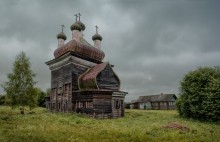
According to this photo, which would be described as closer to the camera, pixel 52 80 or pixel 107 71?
pixel 107 71

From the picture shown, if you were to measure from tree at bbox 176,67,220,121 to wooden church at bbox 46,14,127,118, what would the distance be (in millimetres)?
8345

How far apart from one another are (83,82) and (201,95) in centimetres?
1575

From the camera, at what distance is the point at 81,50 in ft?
117

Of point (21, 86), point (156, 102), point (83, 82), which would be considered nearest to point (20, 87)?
point (21, 86)

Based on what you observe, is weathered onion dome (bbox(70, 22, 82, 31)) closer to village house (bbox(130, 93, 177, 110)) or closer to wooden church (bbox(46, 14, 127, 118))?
wooden church (bbox(46, 14, 127, 118))

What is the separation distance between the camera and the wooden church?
97.9ft

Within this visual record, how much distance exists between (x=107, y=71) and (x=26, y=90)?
12349 mm

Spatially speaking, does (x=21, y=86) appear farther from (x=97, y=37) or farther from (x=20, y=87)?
(x=97, y=37)

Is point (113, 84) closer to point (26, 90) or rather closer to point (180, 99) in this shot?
point (180, 99)

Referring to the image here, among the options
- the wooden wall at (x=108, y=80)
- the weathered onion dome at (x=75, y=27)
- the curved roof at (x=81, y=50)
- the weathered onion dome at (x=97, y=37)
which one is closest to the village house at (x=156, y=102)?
the weathered onion dome at (x=97, y=37)

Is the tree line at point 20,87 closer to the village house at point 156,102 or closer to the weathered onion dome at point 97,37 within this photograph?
the weathered onion dome at point 97,37

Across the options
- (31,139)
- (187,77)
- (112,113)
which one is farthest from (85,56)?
(31,139)

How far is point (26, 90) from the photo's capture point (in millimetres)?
34656

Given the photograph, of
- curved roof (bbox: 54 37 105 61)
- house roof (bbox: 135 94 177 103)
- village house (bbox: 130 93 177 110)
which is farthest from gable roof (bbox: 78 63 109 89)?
village house (bbox: 130 93 177 110)
